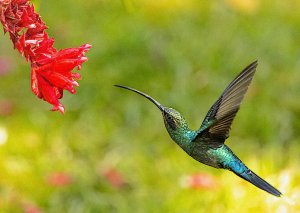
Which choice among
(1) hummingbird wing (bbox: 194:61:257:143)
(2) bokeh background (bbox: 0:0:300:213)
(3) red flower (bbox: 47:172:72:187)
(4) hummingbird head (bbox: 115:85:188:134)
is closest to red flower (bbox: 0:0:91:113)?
(4) hummingbird head (bbox: 115:85:188:134)

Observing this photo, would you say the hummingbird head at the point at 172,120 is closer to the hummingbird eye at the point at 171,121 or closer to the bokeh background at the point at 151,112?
the hummingbird eye at the point at 171,121

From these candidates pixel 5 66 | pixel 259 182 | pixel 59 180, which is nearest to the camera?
pixel 259 182

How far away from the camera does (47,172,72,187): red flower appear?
3.69 m

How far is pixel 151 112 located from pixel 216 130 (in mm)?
3156

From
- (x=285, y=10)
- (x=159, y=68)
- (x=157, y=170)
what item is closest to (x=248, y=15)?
(x=285, y=10)

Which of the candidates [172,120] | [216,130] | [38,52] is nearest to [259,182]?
[216,130]

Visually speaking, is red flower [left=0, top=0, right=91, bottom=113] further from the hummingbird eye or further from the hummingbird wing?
the hummingbird wing

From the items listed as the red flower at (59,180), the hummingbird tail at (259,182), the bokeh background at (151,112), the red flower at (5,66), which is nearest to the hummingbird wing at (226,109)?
the hummingbird tail at (259,182)

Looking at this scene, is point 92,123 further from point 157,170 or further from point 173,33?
point 173,33

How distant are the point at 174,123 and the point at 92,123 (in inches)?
125

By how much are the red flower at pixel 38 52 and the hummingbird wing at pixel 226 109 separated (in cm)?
38

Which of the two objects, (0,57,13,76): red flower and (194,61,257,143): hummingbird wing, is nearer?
(194,61,257,143): hummingbird wing

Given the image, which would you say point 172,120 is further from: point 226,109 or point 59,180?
point 59,180

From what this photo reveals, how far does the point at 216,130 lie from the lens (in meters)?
1.54
